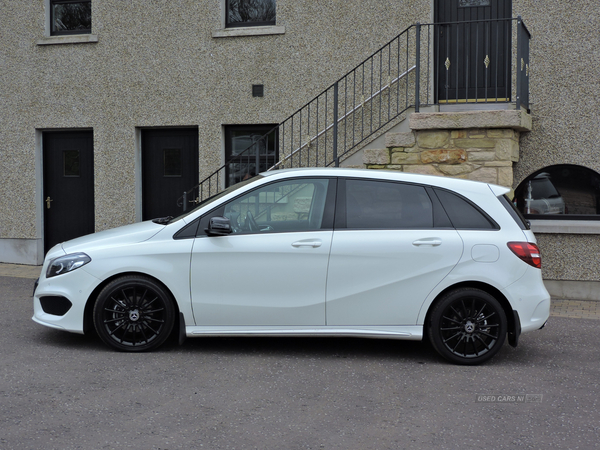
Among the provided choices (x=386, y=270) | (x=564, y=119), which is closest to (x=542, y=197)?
(x=564, y=119)

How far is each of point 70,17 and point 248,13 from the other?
3.09m

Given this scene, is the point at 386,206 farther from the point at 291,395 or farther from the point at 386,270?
the point at 291,395

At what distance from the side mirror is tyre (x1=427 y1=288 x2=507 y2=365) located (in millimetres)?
1774

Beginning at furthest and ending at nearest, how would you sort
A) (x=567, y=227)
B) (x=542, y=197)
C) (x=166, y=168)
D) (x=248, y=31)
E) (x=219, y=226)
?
(x=166, y=168)
(x=248, y=31)
(x=542, y=197)
(x=567, y=227)
(x=219, y=226)

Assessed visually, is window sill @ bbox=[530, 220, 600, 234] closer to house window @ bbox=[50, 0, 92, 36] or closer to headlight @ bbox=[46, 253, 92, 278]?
headlight @ bbox=[46, 253, 92, 278]

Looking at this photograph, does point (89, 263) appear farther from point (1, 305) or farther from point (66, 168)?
point (66, 168)

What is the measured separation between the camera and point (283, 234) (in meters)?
5.94

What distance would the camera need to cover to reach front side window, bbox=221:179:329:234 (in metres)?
6.00

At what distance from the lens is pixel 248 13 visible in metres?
11.3

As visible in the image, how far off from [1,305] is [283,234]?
4064 mm

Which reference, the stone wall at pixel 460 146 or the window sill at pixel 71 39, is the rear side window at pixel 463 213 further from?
the window sill at pixel 71 39

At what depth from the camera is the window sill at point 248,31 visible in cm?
1091

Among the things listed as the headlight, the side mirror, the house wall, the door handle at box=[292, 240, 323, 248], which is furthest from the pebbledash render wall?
the headlight

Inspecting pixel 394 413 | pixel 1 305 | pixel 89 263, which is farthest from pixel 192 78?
pixel 394 413
